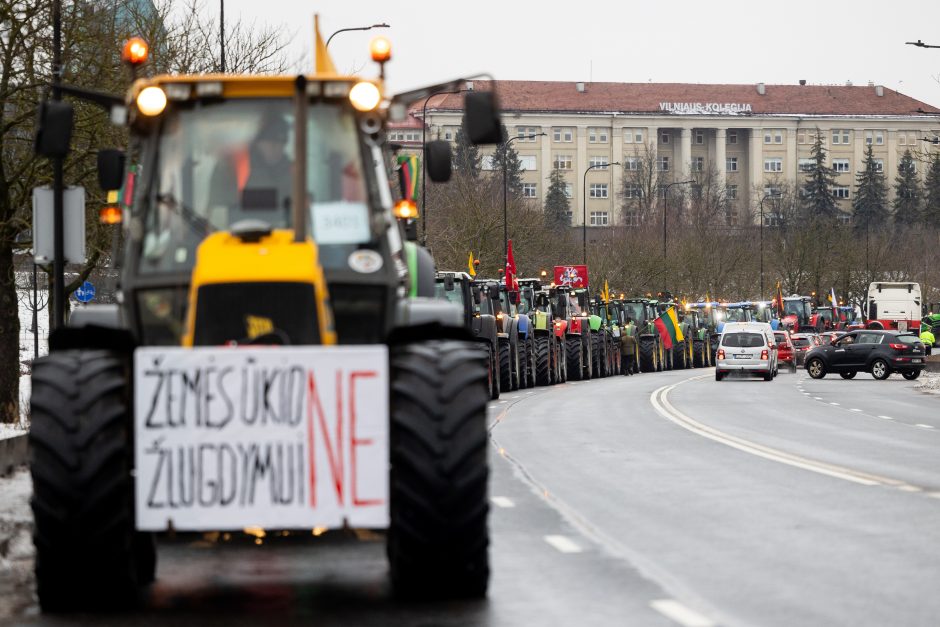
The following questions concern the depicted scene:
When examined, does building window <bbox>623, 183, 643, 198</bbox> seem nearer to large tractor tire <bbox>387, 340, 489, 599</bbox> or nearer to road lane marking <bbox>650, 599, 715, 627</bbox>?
road lane marking <bbox>650, 599, 715, 627</bbox>

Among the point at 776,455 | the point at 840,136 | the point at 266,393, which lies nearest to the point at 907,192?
the point at 840,136

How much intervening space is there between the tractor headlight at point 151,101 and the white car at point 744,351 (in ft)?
150

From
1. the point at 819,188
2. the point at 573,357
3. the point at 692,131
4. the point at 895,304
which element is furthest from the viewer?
the point at 692,131

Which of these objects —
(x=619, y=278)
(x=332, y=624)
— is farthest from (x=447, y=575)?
(x=619, y=278)

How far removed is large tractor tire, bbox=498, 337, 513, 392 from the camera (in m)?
41.4

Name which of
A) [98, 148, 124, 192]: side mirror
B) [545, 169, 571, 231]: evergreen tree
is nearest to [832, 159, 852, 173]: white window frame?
[545, 169, 571, 231]: evergreen tree

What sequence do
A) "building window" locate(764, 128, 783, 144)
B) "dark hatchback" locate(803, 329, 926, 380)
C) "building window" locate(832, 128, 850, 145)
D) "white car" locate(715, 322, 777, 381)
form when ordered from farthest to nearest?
1. "building window" locate(832, 128, 850, 145)
2. "building window" locate(764, 128, 783, 144)
3. "dark hatchback" locate(803, 329, 926, 380)
4. "white car" locate(715, 322, 777, 381)

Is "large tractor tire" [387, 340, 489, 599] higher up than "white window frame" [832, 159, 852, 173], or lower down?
lower down

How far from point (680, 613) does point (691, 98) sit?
187 m

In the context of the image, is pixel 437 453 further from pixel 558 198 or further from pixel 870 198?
pixel 870 198

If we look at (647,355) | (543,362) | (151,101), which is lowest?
(647,355)

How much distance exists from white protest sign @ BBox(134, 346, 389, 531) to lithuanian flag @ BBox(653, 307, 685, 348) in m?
61.5

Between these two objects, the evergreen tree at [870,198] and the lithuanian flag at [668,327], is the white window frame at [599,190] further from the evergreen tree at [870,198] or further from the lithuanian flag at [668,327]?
the lithuanian flag at [668,327]

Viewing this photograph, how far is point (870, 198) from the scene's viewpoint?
18225 cm
